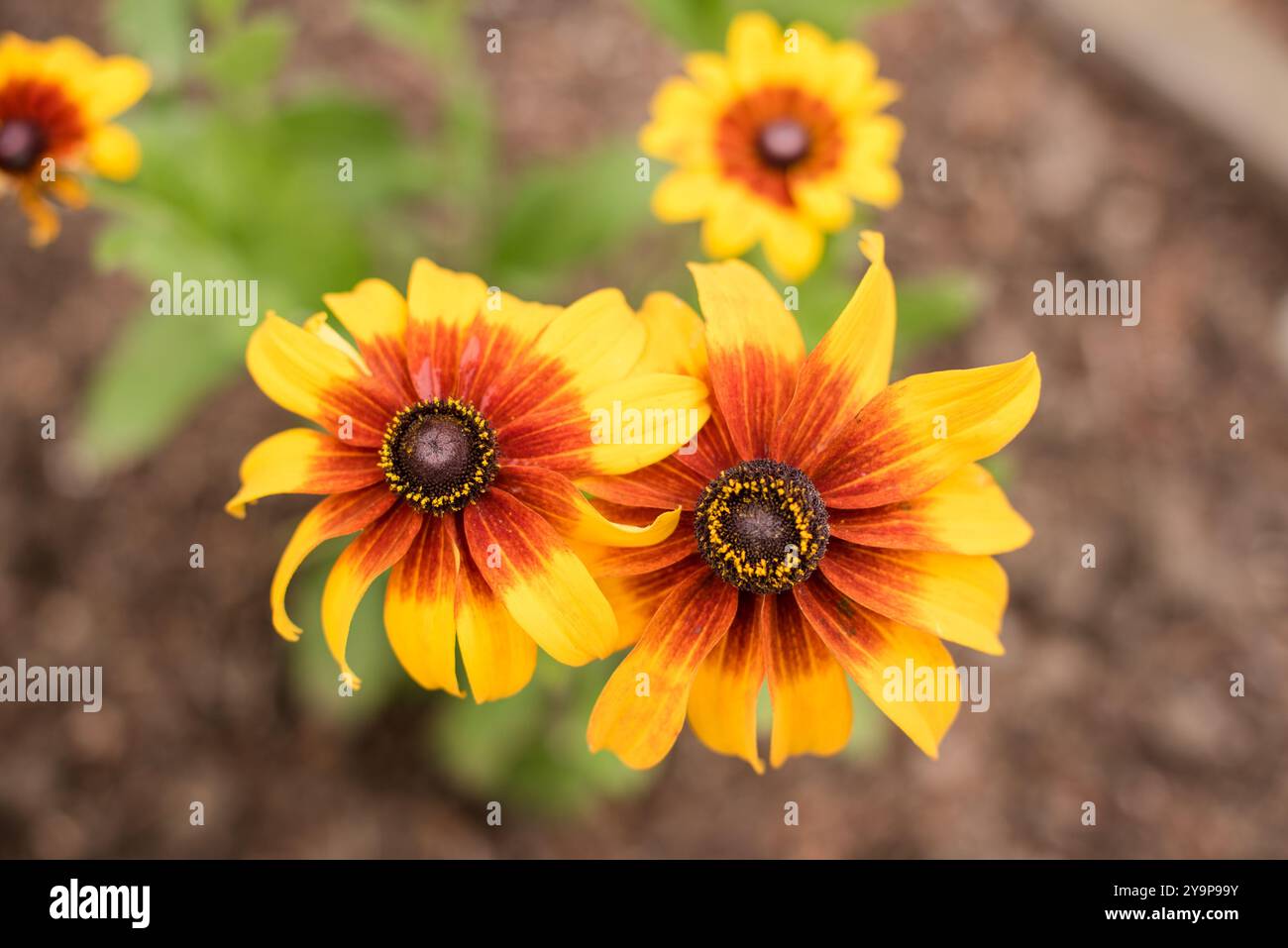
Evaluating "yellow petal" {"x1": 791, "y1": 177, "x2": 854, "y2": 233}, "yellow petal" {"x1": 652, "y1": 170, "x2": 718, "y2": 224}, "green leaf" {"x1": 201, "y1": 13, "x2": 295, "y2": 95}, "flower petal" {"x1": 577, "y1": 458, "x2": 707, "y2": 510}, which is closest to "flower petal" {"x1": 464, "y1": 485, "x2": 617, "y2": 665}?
"flower petal" {"x1": 577, "y1": 458, "x2": 707, "y2": 510}

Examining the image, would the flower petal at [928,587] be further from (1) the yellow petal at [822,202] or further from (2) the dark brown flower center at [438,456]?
(1) the yellow petal at [822,202]

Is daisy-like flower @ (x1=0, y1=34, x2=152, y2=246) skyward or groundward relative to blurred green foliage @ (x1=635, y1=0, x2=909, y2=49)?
groundward

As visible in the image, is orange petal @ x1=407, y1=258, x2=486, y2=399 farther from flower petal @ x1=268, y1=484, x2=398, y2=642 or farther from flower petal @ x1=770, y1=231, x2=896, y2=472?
flower petal @ x1=770, y1=231, x2=896, y2=472

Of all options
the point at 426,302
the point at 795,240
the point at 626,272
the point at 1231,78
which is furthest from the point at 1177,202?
the point at 426,302

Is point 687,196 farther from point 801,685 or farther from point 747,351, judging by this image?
point 801,685

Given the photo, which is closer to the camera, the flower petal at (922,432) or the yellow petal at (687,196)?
the flower petal at (922,432)

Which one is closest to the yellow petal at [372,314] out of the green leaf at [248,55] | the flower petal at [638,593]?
the flower petal at [638,593]

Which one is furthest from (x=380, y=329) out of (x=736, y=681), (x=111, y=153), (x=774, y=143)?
(x=774, y=143)
